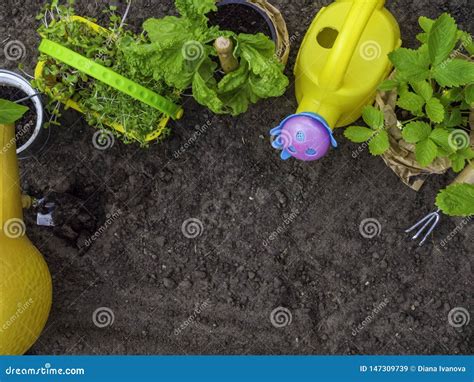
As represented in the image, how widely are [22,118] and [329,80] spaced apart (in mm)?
827

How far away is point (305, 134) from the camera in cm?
125

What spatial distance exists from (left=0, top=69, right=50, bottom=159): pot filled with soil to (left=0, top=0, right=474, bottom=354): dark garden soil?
13cm

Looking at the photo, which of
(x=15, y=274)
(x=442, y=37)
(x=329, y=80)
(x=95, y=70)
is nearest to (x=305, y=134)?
(x=329, y=80)

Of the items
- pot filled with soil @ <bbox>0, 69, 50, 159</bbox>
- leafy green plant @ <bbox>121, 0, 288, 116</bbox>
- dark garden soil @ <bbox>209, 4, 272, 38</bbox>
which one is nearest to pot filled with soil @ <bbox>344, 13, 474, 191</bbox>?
leafy green plant @ <bbox>121, 0, 288, 116</bbox>

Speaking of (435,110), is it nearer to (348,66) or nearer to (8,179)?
(348,66)

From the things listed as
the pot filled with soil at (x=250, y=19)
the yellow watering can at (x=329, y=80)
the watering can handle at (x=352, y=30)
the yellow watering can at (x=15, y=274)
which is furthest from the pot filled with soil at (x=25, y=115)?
the watering can handle at (x=352, y=30)

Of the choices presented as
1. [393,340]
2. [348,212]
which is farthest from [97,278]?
[393,340]

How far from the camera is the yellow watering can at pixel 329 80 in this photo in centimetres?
126

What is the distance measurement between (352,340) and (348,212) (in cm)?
36

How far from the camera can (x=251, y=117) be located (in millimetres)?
1652

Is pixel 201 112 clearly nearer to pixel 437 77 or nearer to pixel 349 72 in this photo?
pixel 349 72

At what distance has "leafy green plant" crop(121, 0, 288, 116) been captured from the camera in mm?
1194

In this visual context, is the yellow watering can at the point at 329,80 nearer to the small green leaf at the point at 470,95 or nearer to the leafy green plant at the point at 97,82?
the small green leaf at the point at 470,95

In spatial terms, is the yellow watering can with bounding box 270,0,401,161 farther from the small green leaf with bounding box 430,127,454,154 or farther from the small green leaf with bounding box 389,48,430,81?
the small green leaf with bounding box 430,127,454,154
